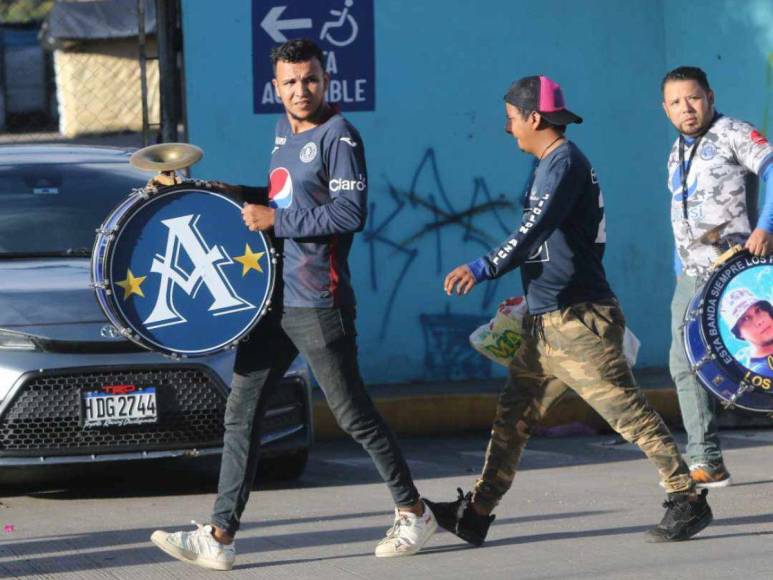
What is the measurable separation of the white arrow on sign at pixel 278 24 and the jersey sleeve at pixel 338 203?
17.2ft

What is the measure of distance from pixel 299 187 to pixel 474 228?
5579mm

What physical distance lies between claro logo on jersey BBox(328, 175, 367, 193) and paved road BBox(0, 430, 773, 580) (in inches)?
52.4

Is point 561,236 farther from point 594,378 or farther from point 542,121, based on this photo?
point 594,378

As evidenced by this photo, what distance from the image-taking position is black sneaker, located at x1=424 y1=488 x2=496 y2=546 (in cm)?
609

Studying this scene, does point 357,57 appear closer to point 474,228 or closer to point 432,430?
point 474,228

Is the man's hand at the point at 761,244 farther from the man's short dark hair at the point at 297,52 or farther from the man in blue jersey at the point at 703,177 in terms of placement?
the man's short dark hair at the point at 297,52

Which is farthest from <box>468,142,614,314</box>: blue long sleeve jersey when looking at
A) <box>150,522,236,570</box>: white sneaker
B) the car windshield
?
the car windshield

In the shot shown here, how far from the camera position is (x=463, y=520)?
20.0 ft

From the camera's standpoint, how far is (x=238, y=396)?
5.87 metres

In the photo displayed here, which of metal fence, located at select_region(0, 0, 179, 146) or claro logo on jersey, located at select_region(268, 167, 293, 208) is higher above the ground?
claro logo on jersey, located at select_region(268, 167, 293, 208)

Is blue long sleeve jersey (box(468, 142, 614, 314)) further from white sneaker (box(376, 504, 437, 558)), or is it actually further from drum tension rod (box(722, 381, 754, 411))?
white sneaker (box(376, 504, 437, 558))

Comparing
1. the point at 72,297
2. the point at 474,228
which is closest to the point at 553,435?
the point at 474,228

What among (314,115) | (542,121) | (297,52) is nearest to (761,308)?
(542,121)

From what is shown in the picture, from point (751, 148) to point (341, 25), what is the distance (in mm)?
4442
